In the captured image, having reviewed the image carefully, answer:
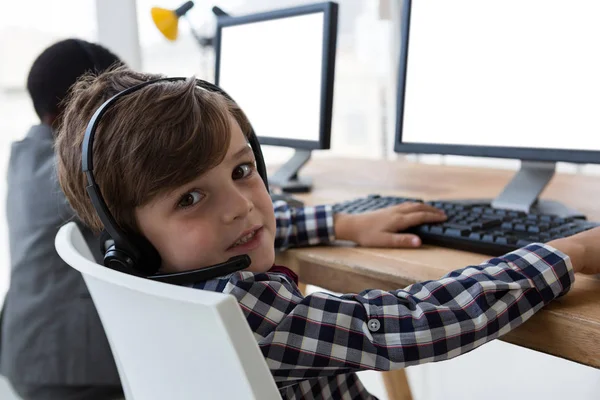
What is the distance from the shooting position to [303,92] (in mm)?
1378

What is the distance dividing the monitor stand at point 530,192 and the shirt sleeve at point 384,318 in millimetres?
395

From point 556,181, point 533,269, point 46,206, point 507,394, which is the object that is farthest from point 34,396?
point 507,394

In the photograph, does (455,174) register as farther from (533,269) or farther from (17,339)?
(17,339)

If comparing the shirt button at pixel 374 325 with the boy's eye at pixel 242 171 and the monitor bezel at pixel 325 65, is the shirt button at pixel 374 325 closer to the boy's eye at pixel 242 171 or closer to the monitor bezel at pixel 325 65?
the boy's eye at pixel 242 171

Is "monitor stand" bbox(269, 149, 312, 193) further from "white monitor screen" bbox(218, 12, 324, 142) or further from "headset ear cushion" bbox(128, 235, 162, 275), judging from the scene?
"headset ear cushion" bbox(128, 235, 162, 275)

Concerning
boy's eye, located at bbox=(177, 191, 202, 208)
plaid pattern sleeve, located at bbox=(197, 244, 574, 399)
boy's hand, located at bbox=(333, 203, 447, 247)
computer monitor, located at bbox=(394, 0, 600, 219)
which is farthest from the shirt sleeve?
computer monitor, located at bbox=(394, 0, 600, 219)

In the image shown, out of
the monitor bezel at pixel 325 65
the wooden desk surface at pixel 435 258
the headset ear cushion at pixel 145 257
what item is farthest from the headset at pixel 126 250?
the monitor bezel at pixel 325 65

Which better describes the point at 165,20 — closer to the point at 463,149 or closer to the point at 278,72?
the point at 278,72

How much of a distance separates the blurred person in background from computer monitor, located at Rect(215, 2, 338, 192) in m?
0.55

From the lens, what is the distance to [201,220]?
0.69 metres

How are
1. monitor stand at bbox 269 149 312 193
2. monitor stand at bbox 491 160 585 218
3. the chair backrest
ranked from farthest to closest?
monitor stand at bbox 269 149 312 193, monitor stand at bbox 491 160 585 218, the chair backrest

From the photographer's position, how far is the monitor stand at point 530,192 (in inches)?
41.5

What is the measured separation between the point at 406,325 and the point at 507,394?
1341 millimetres

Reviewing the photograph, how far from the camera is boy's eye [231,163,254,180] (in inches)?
30.1
